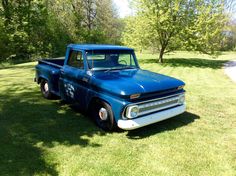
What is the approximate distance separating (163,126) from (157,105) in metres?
0.81

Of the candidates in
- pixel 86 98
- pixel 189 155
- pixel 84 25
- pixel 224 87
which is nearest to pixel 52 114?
pixel 86 98

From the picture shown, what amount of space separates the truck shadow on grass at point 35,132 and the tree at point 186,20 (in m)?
12.3

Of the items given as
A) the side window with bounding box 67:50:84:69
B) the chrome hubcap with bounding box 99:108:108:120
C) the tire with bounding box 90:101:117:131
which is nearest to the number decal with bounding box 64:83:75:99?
the side window with bounding box 67:50:84:69

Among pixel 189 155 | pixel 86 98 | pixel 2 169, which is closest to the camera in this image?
pixel 2 169

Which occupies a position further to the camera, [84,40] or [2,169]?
[84,40]

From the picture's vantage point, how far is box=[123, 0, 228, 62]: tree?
1622 centimetres

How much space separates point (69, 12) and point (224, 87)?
876 inches

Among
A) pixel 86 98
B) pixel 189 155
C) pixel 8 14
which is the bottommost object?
pixel 189 155

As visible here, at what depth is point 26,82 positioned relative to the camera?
384 inches

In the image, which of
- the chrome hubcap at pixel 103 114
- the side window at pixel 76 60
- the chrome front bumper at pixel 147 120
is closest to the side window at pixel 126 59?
the side window at pixel 76 60

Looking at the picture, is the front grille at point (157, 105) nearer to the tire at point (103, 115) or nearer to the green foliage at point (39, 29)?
the tire at point (103, 115)

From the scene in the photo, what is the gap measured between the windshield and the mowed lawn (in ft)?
4.61

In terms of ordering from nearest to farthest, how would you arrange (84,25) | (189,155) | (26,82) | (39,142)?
(189,155) → (39,142) → (26,82) → (84,25)

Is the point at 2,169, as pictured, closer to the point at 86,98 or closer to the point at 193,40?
the point at 86,98
